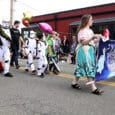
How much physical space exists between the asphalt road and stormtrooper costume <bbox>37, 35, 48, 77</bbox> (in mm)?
1476

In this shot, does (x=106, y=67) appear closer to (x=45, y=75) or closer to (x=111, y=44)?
(x=111, y=44)

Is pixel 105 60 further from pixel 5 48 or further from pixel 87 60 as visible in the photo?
pixel 5 48

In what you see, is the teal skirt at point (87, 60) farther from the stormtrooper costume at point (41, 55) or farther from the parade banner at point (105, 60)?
the stormtrooper costume at point (41, 55)

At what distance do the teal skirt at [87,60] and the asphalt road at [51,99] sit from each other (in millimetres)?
452

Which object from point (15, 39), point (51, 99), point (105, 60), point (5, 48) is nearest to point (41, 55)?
point (5, 48)

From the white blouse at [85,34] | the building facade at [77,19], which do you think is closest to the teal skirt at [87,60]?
the white blouse at [85,34]

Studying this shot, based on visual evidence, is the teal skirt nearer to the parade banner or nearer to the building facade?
the parade banner

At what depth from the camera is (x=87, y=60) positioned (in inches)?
350

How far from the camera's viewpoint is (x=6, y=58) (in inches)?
460

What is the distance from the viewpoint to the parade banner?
9.45m

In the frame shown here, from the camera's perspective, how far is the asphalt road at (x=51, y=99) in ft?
23.1

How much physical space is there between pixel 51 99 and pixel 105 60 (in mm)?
2260

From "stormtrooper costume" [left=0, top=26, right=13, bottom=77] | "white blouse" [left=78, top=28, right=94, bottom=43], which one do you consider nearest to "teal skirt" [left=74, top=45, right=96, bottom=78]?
"white blouse" [left=78, top=28, right=94, bottom=43]

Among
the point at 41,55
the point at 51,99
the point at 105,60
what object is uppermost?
the point at 41,55
